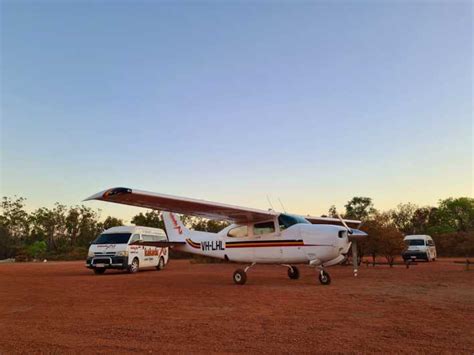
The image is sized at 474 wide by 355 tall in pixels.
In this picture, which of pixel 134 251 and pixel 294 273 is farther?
pixel 134 251

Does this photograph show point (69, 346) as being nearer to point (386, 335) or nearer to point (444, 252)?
point (386, 335)

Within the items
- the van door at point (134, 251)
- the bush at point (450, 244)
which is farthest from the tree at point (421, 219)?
the van door at point (134, 251)

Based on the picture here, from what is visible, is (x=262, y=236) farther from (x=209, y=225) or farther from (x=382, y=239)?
(x=209, y=225)

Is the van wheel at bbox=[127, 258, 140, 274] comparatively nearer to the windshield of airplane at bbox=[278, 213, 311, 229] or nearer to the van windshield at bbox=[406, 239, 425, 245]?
the windshield of airplane at bbox=[278, 213, 311, 229]

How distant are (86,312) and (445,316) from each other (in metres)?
6.17

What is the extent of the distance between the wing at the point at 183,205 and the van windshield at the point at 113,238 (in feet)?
20.6

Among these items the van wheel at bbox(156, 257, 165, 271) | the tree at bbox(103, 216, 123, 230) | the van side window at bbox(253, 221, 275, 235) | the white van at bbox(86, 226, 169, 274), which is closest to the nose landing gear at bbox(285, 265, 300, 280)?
the van side window at bbox(253, 221, 275, 235)

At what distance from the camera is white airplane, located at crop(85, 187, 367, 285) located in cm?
1082

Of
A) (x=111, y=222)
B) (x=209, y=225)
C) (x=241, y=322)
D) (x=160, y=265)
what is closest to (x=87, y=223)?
(x=111, y=222)

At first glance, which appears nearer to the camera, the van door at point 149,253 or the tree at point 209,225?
the van door at point 149,253

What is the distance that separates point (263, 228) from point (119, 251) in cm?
778

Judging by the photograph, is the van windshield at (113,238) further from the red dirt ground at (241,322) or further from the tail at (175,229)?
the red dirt ground at (241,322)

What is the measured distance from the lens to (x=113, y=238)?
58.0 feet

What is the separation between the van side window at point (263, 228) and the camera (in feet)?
40.2
